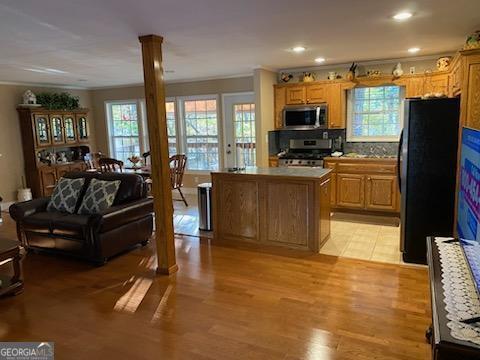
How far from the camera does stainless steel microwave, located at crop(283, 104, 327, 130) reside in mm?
5926

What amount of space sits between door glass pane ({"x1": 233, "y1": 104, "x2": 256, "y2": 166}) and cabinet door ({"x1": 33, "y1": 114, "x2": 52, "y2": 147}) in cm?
356

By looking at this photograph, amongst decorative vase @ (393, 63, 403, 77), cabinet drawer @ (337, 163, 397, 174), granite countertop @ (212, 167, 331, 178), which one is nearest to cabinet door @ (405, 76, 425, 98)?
decorative vase @ (393, 63, 403, 77)

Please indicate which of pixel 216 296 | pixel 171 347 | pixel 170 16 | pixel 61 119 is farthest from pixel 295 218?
pixel 61 119

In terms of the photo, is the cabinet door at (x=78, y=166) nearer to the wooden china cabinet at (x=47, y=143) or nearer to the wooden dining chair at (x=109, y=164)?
the wooden china cabinet at (x=47, y=143)

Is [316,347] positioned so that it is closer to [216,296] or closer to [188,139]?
[216,296]

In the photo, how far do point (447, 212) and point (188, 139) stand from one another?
5133 millimetres

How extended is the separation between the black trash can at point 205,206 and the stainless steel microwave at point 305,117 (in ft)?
6.50

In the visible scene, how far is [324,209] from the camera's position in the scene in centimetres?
432

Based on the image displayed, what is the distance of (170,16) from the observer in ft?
9.61

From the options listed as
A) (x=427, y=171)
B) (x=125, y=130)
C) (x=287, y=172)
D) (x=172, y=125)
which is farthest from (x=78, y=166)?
(x=427, y=171)

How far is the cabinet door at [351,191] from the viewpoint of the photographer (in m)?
5.52

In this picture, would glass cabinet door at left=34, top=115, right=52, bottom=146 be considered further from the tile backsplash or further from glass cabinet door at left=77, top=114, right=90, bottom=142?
the tile backsplash

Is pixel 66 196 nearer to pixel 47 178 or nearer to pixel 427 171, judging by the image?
pixel 47 178

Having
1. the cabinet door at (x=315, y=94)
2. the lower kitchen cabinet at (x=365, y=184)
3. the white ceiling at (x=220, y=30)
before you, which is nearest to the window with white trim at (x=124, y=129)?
the white ceiling at (x=220, y=30)
